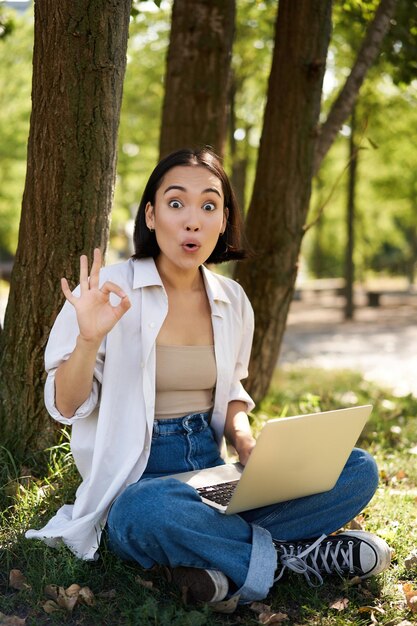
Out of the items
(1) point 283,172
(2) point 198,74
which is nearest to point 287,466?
(1) point 283,172

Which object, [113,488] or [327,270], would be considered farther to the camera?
[327,270]

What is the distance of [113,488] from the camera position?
3.05 m

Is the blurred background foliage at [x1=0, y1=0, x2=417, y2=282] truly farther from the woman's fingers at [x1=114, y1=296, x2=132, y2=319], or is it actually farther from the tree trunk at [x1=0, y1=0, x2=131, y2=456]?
the woman's fingers at [x1=114, y1=296, x2=132, y2=319]

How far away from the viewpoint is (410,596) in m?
3.11

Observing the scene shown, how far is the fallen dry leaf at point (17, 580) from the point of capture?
306cm

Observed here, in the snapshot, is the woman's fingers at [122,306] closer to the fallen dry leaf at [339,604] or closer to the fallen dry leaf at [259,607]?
the fallen dry leaf at [259,607]

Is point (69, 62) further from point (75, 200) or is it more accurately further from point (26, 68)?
point (26, 68)

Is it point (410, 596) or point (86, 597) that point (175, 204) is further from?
point (410, 596)

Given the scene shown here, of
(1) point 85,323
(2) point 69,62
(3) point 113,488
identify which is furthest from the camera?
(2) point 69,62

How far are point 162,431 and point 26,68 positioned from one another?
2108 centimetres

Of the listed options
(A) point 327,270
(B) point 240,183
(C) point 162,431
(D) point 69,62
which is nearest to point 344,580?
(C) point 162,431

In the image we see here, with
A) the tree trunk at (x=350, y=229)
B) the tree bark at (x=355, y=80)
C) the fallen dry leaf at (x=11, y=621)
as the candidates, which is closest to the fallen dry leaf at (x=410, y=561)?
the fallen dry leaf at (x=11, y=621)

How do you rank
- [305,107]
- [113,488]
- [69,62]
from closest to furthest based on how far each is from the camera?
[113,488], [69,62], [305,107]

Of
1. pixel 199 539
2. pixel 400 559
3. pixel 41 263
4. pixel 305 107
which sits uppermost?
pixel 305 107
